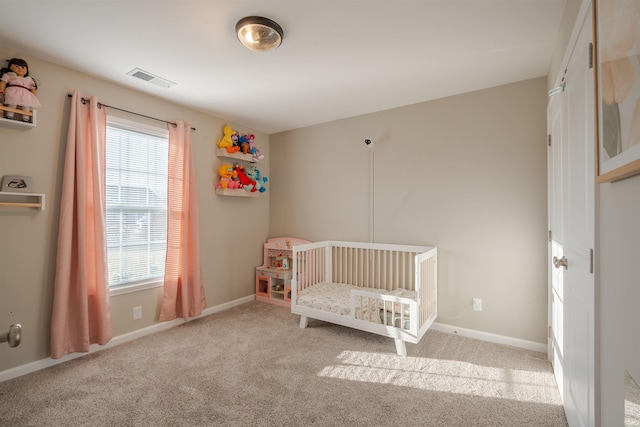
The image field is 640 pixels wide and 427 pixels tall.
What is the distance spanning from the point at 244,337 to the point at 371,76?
260 centimetres

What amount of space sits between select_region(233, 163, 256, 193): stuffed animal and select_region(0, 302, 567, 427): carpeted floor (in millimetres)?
1747

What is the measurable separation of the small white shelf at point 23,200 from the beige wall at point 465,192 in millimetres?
2675

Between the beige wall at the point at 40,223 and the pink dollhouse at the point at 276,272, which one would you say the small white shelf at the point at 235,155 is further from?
the pink dollhouse at the point at 276,272

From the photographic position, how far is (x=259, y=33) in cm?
180

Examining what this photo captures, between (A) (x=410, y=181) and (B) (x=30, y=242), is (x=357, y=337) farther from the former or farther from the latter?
(B) (x=30, y=242)

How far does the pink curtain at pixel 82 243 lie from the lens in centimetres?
220

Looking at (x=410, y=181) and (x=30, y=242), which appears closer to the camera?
(x=30, y=242)

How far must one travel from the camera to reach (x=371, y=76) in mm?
2457

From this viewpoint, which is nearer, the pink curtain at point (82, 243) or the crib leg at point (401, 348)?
the pink curtain at point (82, 243)

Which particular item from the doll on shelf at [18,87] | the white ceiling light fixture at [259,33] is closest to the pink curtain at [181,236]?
the doll on shelf at [18,87]

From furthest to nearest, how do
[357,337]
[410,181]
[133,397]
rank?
[410,181] < [357,337] < [133,397]

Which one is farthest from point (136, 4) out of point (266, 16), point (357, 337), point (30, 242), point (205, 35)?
point (357, 337)

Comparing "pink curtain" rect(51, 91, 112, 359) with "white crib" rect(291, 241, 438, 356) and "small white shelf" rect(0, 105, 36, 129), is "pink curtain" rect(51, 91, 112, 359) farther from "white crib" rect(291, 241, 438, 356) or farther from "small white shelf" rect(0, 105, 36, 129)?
"white crib" rect(291, 241, 438, 356)

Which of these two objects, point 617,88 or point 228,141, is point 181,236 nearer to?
point 228,141
